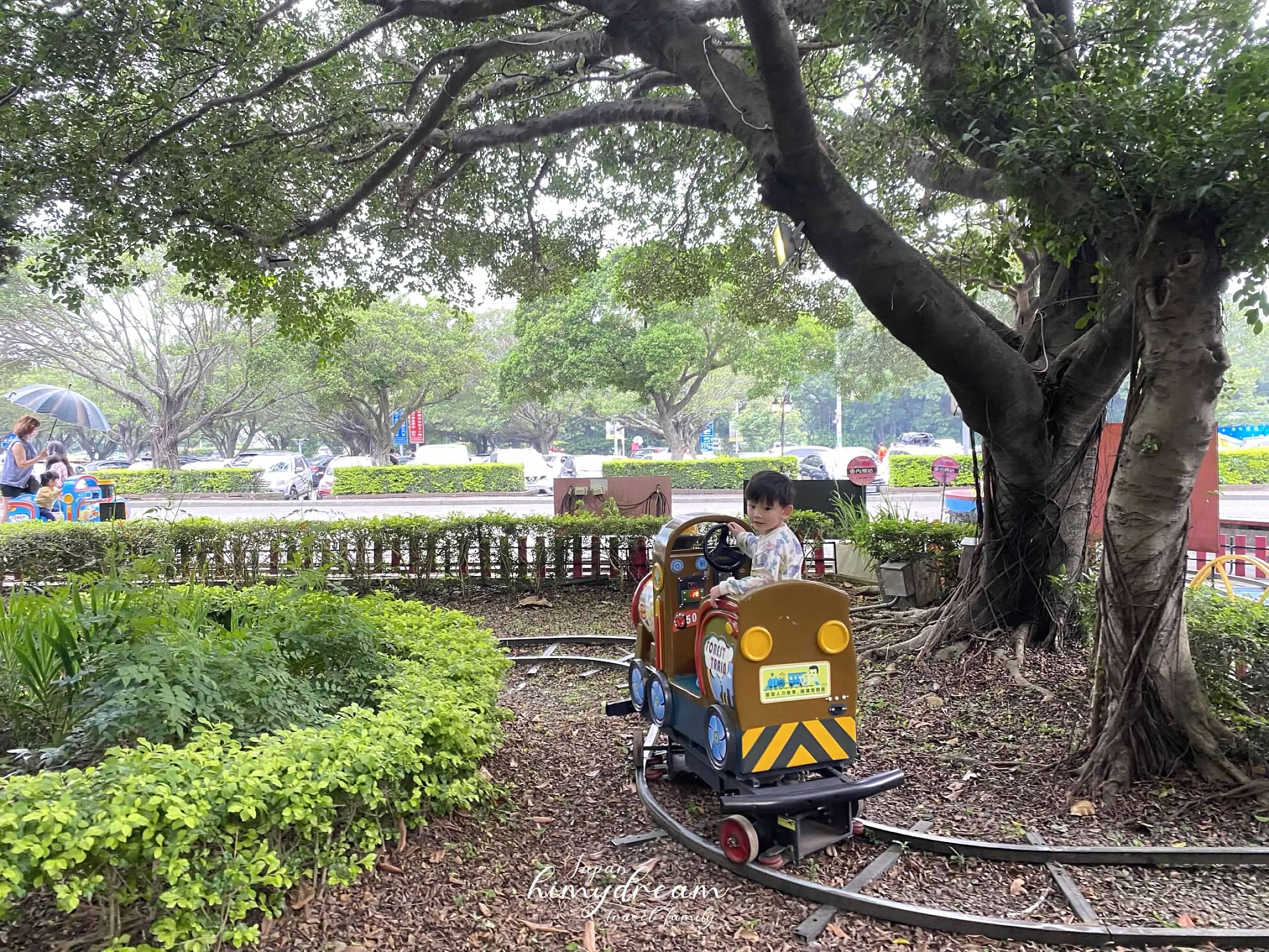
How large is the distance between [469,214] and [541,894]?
8574 millimetres

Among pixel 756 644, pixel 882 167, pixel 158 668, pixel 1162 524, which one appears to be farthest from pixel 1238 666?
pixel 882 167

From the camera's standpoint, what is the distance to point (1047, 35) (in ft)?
14.4

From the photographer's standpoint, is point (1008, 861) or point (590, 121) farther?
point (590, 121)

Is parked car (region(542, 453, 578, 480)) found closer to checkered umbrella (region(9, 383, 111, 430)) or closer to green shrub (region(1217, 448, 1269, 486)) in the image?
checkered umbrella (region(9, 383, 111, 430))

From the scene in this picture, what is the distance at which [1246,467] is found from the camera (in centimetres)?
2336

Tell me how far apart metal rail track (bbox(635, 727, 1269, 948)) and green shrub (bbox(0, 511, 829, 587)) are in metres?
5.71

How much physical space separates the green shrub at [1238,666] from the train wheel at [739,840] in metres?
2.46

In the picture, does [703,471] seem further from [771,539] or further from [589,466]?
[771,539]

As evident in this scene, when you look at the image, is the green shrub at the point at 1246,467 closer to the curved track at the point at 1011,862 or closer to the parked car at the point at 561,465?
the parked car at the point at 561,465

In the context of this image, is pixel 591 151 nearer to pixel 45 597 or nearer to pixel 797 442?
pixel 45 597

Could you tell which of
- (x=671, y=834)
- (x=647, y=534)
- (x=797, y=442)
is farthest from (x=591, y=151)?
(x=797, y=442)

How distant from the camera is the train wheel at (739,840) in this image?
317 cm

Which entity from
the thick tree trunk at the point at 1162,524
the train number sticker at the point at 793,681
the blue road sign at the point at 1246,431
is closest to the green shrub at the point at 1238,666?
the thick tree trunk at the point at 1162,524

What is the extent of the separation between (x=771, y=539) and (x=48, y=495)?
11.8 meters
